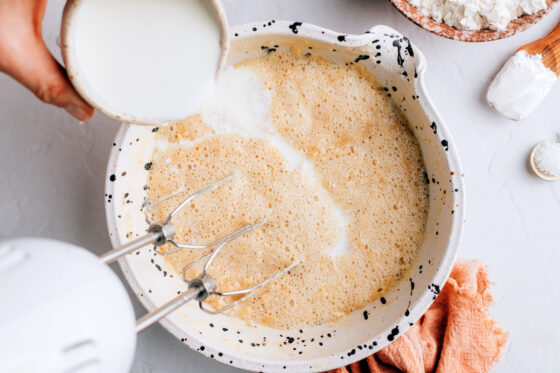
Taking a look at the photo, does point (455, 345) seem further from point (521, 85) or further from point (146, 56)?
point (146, 56)

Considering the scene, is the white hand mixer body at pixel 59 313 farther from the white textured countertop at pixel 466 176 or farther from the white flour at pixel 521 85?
the white flour at pixel 521 85

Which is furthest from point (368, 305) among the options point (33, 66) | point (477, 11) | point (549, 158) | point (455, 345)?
point (33, 66)

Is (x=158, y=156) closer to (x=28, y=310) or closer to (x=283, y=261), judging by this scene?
(x=283, y=261)

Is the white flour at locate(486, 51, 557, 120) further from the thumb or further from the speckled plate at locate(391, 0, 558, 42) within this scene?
the thumb

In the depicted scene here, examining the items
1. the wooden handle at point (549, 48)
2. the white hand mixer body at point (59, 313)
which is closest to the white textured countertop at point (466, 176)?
the wooden handle at point (549, 48)

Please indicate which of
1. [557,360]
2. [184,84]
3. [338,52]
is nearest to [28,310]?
[184,84]
